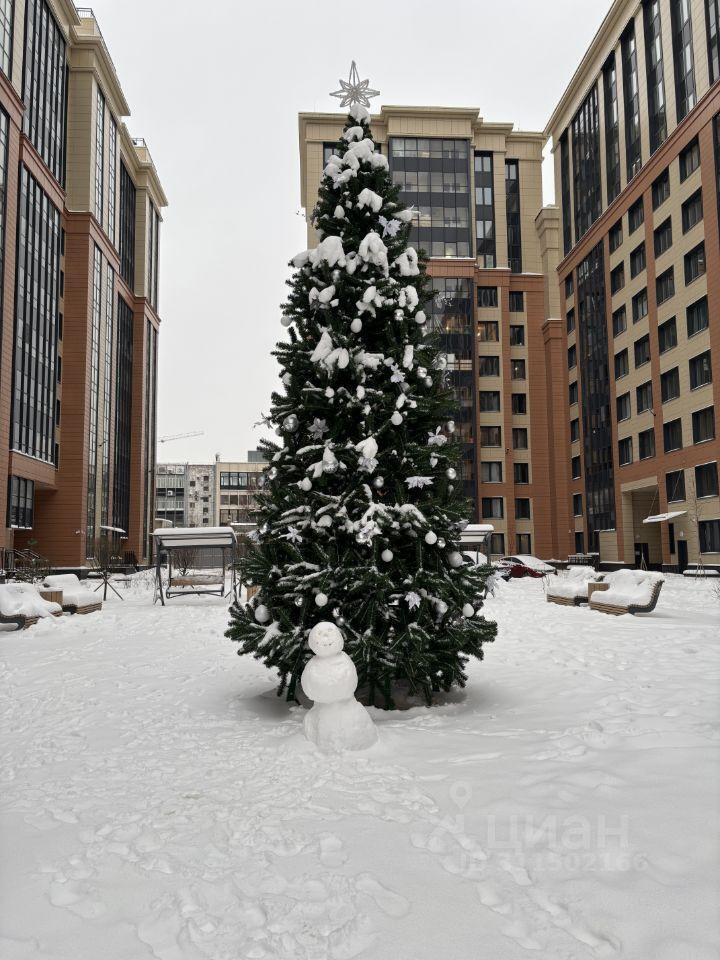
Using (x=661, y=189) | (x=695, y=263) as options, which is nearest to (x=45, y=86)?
(x=661, y=189)

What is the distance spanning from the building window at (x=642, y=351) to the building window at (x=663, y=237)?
5.21 m

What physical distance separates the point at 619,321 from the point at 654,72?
48.6 ft

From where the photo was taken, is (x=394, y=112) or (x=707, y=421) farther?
(x=394, y=112)

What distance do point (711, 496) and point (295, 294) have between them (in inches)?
1326

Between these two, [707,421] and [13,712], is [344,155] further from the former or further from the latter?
[707,421]

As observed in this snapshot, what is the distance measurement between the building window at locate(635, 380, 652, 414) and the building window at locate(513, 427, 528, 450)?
15.9 meters

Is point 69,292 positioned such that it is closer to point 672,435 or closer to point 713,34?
point 672,435

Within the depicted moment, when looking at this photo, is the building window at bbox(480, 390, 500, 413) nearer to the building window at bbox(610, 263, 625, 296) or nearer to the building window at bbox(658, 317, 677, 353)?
the building window at bbox(610, 263, 625, 296)

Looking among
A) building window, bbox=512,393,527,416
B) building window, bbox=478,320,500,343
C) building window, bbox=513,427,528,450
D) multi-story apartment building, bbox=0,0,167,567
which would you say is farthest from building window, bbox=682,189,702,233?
multi-story apartment building, bbox=0,0,167,567

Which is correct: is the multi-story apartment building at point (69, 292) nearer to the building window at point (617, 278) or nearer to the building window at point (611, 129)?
the building window at point (611, 129)

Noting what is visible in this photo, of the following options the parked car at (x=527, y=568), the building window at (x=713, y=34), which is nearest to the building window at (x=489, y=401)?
the parked car at (x=527, y=568)

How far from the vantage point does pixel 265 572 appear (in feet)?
21.1

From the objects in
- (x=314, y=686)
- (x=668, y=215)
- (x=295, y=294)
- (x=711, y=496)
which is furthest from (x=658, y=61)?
(x=314, y=686)

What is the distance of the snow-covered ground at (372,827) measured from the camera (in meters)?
2.81
